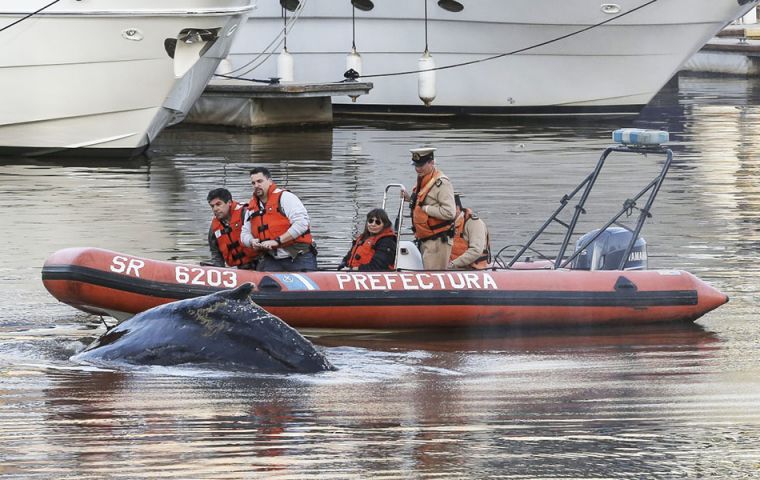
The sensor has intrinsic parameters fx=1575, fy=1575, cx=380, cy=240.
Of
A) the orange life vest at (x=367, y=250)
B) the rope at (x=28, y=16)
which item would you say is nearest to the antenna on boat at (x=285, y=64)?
the rope at (x=28, y=16)

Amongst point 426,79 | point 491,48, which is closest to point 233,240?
point 426,79

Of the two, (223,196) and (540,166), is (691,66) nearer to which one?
(540,166)

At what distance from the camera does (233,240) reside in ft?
40.2

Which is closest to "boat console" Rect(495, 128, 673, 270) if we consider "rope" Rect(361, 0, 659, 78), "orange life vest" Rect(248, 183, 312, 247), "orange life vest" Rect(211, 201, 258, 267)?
"orange life vest" Rect(248, 183, 312, 247)

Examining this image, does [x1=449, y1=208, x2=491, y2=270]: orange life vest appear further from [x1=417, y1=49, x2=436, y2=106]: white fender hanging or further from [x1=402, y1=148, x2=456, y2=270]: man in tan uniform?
[x1=417, y1=49, x2=436, y2=106]: white fender hanging

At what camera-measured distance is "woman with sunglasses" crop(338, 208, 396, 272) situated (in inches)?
467

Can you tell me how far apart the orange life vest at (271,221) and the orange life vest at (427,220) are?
2.75 feet

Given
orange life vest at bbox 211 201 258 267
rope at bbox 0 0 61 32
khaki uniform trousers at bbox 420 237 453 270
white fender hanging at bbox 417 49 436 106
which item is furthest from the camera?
white fender hanging at bbox 417 49 436 106

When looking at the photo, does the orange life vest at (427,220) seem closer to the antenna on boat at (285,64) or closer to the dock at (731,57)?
the antenna on boat at (285,64)

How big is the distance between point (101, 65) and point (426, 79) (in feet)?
26.3

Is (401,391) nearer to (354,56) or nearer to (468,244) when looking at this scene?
(468,244)

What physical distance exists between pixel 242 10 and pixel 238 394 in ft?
47.6

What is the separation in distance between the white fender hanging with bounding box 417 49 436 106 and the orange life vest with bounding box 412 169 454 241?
1707 centimetres

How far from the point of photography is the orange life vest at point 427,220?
473 inches
